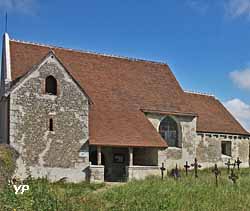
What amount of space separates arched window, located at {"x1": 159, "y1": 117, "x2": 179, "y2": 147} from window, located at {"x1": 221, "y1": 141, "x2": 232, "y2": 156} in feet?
Answer: 19.8

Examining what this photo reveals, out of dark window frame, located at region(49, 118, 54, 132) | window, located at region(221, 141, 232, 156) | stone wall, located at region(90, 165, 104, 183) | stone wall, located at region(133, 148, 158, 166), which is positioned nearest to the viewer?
dark window frame, located at region(49, 118, 54, 132)

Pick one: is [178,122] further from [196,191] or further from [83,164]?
[196,191]

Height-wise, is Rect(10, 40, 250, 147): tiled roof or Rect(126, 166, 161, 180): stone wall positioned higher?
Rect(10, 40, 250, 147): tiled roof

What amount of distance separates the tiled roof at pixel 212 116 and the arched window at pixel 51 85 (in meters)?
12.9

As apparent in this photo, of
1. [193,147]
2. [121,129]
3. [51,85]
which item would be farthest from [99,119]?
[193,147]

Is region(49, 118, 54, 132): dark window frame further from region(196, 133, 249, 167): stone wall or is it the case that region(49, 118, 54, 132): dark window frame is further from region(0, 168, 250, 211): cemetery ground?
region(196, 133, 249, 167): stone wall

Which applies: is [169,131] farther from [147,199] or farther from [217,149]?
[147,199]

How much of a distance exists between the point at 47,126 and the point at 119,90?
7.15 m

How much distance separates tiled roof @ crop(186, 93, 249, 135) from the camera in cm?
3412

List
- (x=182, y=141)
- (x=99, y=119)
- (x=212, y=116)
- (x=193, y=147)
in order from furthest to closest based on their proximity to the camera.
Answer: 1. (x=212, y=116)
2. (x=193, y=147)
3. (x=182, y=141)
4. (x=99, y=119)

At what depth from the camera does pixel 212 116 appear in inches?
1399

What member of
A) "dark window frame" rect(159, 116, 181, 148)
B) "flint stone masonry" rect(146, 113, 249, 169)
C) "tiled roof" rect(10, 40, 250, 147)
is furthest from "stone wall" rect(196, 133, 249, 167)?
"dark window frame" rect(159, 116, 181, 148)

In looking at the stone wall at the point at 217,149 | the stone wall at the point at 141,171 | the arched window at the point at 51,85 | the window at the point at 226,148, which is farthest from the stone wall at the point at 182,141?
the arched window at the point at 51,85

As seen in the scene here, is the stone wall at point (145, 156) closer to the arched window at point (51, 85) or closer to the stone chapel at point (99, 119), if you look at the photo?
the stone chapel at point (99, 119)
